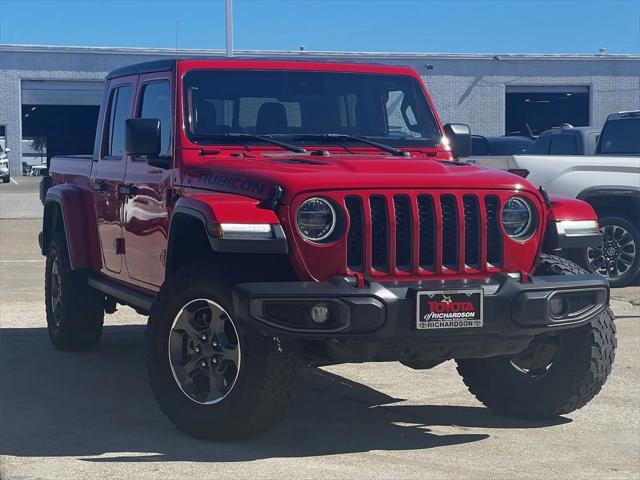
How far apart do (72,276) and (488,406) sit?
3.27m

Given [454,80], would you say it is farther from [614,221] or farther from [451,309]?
[451,309]

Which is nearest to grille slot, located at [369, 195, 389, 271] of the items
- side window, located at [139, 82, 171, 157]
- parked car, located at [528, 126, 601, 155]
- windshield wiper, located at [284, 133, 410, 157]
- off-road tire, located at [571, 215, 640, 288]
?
windshield wiper, located at [284, 133, 410, 157]

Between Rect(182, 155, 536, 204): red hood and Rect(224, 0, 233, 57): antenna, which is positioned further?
Rect(224, 0, 233, 57): antenna

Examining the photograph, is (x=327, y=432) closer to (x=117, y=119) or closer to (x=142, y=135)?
(x=142, y=135)

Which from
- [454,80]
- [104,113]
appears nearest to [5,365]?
[104,113]

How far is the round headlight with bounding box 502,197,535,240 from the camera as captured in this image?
5918mm

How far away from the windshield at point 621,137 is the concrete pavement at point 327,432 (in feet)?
18.8

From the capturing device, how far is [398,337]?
5453 mm

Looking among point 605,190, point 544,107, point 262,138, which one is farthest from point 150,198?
point 544,107

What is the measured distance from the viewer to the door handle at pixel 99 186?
7838 millimetres

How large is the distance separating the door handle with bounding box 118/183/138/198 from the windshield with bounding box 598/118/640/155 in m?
7.98

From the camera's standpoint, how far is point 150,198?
273 inches

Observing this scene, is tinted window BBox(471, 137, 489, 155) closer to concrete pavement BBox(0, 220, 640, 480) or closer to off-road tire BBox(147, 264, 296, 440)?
concrete pavement BBox(0, 220, 640, 480)

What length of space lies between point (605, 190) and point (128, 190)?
6.51 metres
